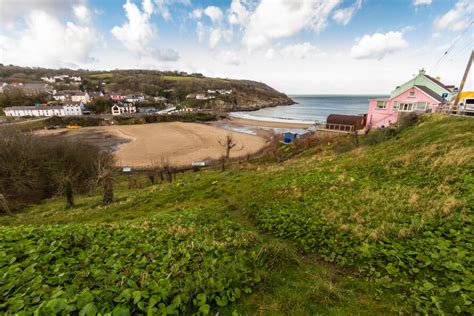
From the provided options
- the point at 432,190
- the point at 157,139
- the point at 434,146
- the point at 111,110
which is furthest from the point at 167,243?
the point at 111,110

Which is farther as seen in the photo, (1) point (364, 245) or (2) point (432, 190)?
(2) point (432, 190)

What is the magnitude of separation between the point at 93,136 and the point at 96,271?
2834 inches

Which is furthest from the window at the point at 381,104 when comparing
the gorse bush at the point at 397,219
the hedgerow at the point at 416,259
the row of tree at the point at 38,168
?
the row of tree at the point at 38,168

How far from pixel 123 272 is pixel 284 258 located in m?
3.84

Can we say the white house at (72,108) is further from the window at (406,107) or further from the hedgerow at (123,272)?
the window at (406,107)

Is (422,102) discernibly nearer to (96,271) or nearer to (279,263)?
(279,263)

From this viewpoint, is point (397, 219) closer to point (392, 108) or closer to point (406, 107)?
point (406, 107)

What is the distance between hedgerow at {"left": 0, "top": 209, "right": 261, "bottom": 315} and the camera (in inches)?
129

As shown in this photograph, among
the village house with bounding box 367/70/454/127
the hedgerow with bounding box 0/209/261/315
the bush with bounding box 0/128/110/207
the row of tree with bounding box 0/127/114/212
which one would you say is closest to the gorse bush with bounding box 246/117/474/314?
the hedgerow with bounding box 0/209/261/315

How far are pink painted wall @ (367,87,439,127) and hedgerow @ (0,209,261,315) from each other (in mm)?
38244

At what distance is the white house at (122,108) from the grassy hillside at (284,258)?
112m

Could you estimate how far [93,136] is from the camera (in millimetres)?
62531

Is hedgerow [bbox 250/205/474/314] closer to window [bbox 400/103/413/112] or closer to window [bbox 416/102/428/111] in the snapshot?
window [bbox 416/102/428/111]

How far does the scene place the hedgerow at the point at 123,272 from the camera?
3.27 meters
